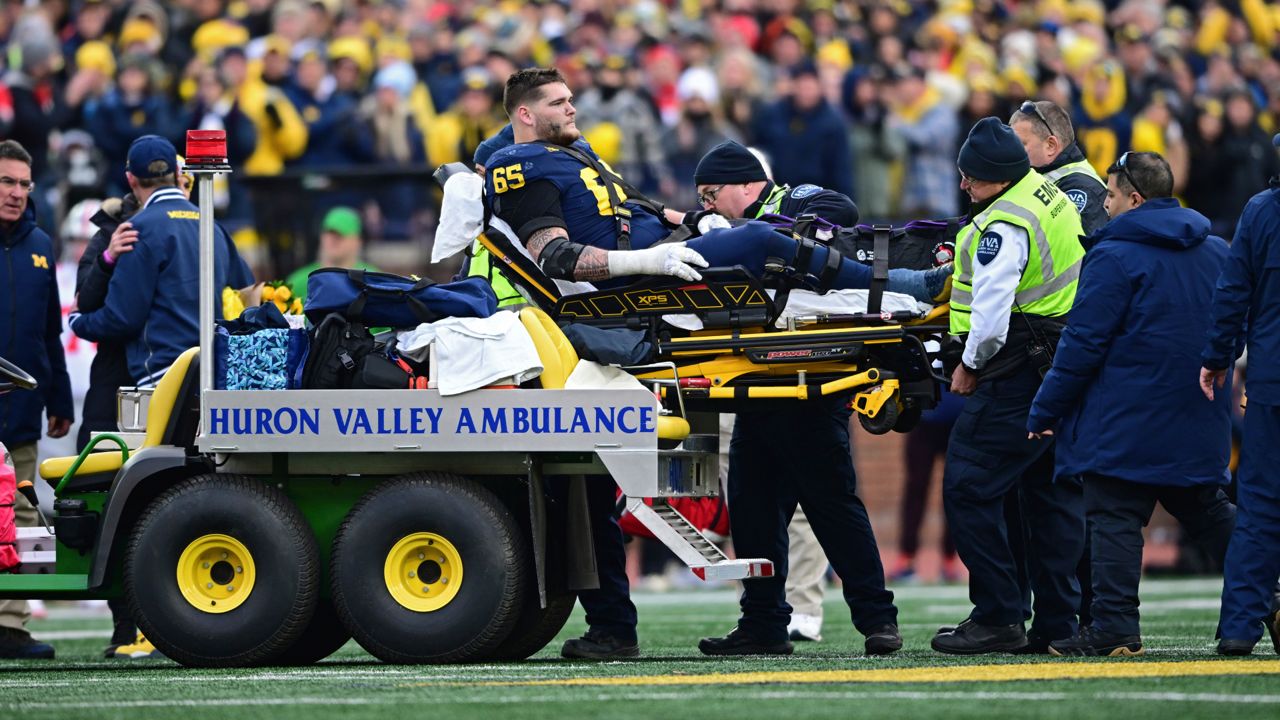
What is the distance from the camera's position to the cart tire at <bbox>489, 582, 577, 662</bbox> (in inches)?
381

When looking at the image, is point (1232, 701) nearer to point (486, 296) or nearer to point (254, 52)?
point (486, 296)

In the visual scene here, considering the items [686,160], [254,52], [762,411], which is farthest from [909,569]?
[254,52]

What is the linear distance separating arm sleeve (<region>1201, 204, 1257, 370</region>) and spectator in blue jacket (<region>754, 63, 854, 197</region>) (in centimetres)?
1000

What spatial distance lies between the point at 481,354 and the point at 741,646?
1.92 m

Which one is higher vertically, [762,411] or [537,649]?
[762,411]

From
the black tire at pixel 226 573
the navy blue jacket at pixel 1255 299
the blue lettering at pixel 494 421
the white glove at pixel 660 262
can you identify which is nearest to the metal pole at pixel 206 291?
the black tire at pixel 226 573

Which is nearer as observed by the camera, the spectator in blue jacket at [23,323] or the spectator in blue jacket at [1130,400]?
the spectator in blue jacket at [1130,400]

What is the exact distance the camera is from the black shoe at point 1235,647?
884 cm

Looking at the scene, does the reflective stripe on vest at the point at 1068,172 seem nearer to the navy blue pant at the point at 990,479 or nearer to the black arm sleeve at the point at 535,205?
Answer: the navy blue pant at the point at 990,479

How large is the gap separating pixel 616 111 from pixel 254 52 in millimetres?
4143

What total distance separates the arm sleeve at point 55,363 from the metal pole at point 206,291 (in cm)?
254

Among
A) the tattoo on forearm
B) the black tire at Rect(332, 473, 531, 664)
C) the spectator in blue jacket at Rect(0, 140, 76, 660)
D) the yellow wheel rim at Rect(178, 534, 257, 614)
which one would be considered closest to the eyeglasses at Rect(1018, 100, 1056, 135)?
the tattoo on forearm

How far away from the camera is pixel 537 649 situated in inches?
388

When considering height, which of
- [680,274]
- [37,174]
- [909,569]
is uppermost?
[37,174]
